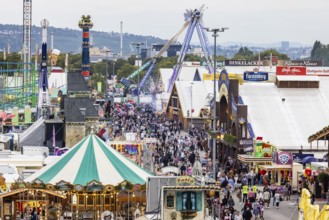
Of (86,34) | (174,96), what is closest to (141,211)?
(86,34)

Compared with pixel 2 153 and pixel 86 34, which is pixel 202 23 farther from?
pixel 2 153

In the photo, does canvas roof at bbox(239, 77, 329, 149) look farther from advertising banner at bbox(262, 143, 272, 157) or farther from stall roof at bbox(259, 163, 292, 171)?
stall roof at bbox(259, 163, 292, 171)

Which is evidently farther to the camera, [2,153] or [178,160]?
[178,160]

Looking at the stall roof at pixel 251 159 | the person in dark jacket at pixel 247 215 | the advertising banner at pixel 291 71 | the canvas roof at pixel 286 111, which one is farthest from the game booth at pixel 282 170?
the advertising banner at pixel 291 71

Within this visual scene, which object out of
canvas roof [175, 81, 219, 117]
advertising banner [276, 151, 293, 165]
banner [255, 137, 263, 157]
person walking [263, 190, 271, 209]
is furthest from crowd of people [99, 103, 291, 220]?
canvas roof [175, 81, 219, 117]

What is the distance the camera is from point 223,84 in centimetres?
7419

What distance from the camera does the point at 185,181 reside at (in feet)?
117

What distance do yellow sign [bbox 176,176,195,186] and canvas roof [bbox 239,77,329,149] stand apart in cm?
2979

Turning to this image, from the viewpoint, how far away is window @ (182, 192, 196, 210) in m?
35.6

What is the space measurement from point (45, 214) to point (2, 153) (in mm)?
12156

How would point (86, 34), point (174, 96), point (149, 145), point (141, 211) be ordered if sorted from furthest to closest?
point (174, 96) → point (86, 34) → point (149, 145) → point (141, 211)

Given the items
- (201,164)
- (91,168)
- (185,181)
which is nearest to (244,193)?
(201,164)

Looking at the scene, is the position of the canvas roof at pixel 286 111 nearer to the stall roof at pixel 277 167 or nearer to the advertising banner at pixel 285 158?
the advertising banner at pixel 285 158

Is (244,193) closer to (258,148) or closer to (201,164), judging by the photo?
(201,164)
